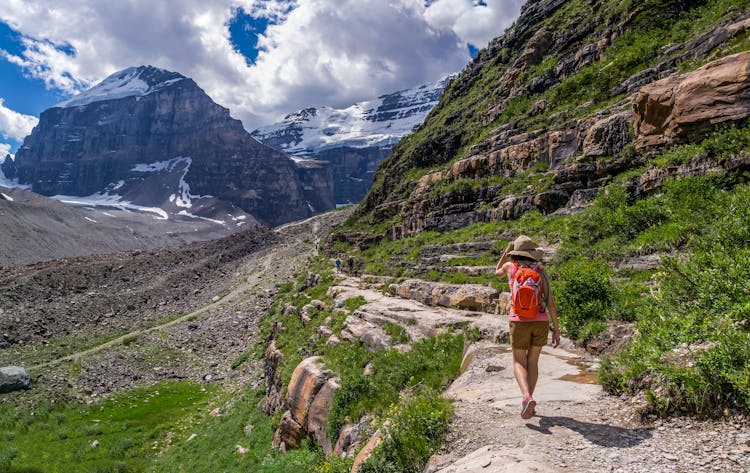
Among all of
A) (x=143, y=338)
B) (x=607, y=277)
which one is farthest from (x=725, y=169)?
(x=143, y=338)

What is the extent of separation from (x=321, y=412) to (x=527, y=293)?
8.08m

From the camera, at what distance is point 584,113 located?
75.3 feet

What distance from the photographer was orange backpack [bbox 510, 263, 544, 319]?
5.36 meters

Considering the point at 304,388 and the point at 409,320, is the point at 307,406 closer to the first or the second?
the point at 304,388

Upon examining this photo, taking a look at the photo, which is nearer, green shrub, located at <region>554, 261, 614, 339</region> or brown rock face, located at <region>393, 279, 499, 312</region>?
green shrub, located at <region>554, 261, 614, 339</region>

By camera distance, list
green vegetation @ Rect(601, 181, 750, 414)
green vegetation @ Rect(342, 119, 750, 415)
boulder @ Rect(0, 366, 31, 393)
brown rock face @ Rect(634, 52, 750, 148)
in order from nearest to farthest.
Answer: green vegetation @ Rect(601, 181, 750, 414)
green vegetation @ Rect(342, 119, 750, 415)
brown rock face @ Rect(634, 52, 750, 148)
boulder @ Rect(0, 366, 31, 393)

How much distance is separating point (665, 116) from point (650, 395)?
1508cm

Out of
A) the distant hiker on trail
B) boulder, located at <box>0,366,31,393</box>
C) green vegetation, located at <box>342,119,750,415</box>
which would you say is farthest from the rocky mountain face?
boulder, located at <box>0,366,31,393</box>

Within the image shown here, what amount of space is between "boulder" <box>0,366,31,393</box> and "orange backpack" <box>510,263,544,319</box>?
38528 mm

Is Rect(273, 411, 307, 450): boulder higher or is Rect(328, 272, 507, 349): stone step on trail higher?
Rect(328, 272, 507, 349): stone step on trail

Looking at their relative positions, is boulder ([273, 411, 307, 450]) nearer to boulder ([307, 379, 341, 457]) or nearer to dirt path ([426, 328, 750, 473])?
boulder ([307, 379, 341, 457])

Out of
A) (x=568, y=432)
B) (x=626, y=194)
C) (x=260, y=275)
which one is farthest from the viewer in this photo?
(x=260, y=275)

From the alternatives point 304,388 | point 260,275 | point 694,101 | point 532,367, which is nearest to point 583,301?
point 532,367

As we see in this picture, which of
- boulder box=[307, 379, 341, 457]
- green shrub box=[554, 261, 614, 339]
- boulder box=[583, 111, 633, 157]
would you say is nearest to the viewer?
green shrub box=[554, 261, 614, 339]
